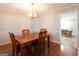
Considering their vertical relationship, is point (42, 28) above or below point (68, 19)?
below

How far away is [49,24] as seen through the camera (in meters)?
1.56

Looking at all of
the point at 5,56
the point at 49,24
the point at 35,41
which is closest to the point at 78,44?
the point at 49,24

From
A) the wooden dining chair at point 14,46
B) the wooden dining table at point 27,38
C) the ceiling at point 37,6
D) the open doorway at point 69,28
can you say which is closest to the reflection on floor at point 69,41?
the open doorway at point 69,28

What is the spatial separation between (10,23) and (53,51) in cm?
75

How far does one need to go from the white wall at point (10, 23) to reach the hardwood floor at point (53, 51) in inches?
4.3

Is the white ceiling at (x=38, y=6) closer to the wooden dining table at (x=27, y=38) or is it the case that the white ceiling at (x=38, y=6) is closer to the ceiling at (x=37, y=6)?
the ceiling at (x=37, y=6)

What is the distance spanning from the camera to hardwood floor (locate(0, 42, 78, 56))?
1530 mm

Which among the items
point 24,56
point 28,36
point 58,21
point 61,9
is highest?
point 61,9

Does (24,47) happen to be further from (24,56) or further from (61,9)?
(61,9)

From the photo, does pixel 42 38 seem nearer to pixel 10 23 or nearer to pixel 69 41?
pixel 69 41

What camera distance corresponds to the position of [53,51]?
5.16 ft

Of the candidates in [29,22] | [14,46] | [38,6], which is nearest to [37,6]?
[38,6]

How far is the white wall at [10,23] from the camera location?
1.52 meters

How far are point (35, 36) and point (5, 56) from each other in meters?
0.53
